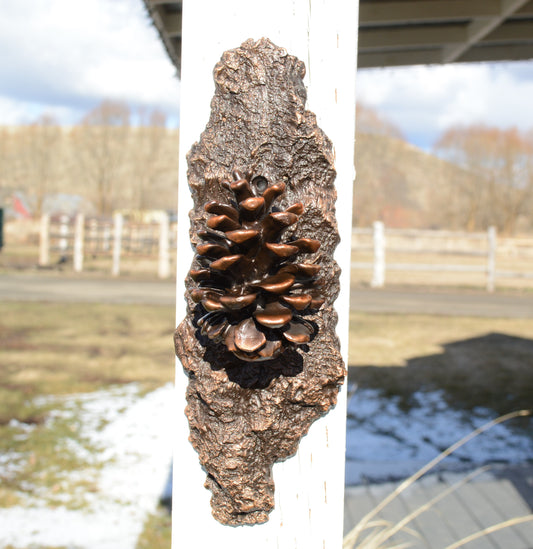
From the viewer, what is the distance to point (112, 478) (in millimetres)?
3160

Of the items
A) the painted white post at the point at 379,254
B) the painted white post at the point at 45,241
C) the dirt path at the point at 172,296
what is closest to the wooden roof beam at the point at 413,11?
the dirt path at the point at 172,296

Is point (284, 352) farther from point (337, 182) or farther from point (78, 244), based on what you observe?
point (78, 244)

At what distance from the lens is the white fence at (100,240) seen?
12727mm

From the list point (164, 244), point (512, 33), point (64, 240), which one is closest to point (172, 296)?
point (164, 244)

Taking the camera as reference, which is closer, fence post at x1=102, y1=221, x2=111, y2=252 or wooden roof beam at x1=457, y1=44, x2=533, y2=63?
wooden roof beam at x1=457, y1=44, x2=533, y2=63

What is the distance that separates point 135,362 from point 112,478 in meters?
2.48

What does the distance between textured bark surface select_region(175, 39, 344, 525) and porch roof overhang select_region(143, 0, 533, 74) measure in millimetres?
1327

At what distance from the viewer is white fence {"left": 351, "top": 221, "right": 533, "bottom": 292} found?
1141 cm

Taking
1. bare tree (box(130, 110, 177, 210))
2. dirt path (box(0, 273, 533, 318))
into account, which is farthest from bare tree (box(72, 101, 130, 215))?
dirt path (box(0, 273, 533, 318))

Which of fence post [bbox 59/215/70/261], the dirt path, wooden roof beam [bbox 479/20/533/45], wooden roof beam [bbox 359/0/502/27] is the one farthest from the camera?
fence post [bbox 59/215/70/261]

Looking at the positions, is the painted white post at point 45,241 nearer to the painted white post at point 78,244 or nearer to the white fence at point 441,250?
the painted white post at point 78,244

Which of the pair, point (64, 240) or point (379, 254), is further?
point (64, 240)

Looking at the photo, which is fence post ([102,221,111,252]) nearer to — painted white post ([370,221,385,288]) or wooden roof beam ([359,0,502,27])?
painted white post ([370,221,385,288])

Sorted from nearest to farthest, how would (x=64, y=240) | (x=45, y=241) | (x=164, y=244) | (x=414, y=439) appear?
1. (x=414, y=439)
2. (x=164, y=244)
3. (x=45, y=241)
4. (x=64, y=240)
